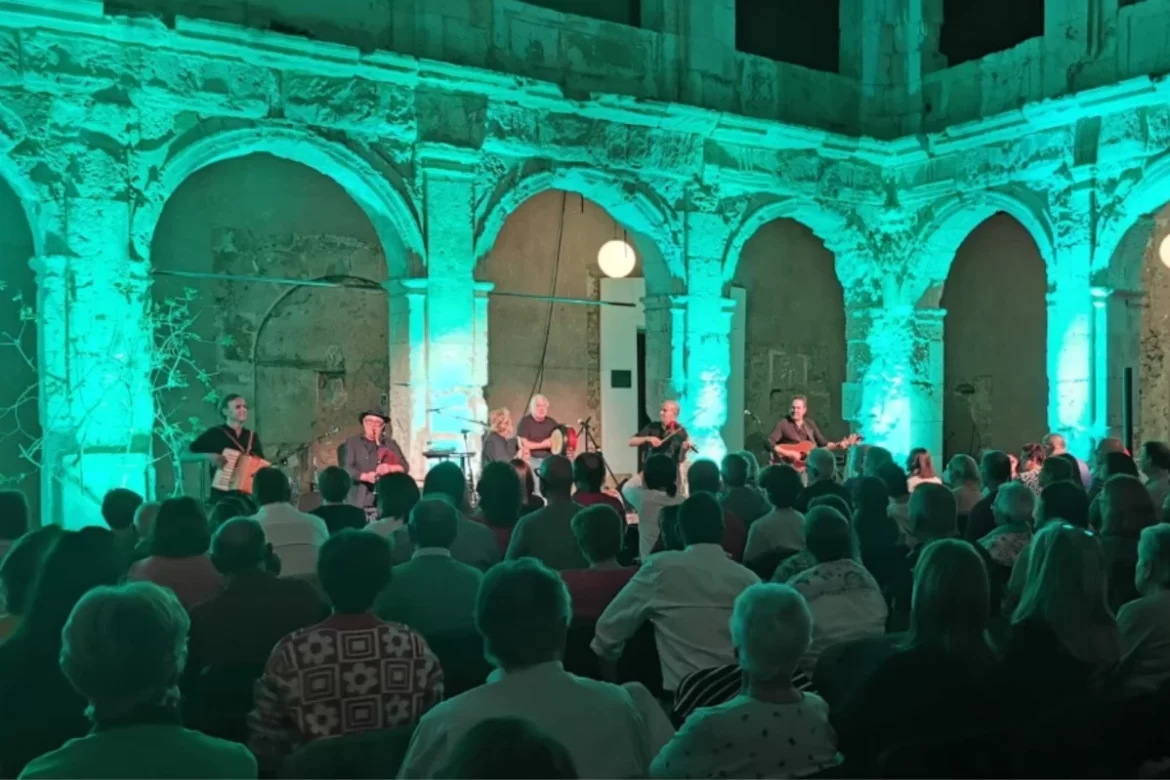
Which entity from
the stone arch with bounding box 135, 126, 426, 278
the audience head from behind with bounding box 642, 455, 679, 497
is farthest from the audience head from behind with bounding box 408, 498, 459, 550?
the stone arch with bounding box 135, 126, 426, 278

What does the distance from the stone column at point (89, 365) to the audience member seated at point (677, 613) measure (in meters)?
5.98

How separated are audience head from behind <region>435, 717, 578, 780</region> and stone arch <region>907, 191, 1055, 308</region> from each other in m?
11.2

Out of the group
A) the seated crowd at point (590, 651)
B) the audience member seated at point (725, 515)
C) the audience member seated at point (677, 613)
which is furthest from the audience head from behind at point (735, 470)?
the audience member seated at point (677, 613)

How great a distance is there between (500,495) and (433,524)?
158cm

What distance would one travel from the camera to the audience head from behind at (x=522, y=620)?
2.33 metres

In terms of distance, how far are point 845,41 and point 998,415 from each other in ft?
16.9

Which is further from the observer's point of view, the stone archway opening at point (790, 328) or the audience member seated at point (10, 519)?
the stone archway opening at point (790, 328)

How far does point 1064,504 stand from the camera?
187 inches

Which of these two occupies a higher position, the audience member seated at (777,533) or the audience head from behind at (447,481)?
the audience head from behind at (447,481)

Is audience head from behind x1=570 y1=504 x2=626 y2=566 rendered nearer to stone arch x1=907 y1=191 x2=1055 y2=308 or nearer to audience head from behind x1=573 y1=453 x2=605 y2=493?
audience head from behind x1=573 y1=453 x2=605 y2=493

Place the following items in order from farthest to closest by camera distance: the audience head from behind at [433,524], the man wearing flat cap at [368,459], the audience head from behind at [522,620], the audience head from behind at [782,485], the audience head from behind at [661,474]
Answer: the man wearing flat cap at [368,459], the audience head from behind at [661,474], the audience head from behind at [782,485], the audience head from behind at [433,524], the audience head from behind at [522,620]

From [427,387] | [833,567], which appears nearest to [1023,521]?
[833,567]

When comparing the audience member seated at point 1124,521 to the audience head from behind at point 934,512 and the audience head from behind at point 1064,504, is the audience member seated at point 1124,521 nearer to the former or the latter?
the audience head from behind at point 1064,504

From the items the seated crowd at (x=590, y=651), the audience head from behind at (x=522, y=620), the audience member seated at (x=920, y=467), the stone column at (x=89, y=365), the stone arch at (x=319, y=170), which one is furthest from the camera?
the stone arch at (x=319, y=170)
